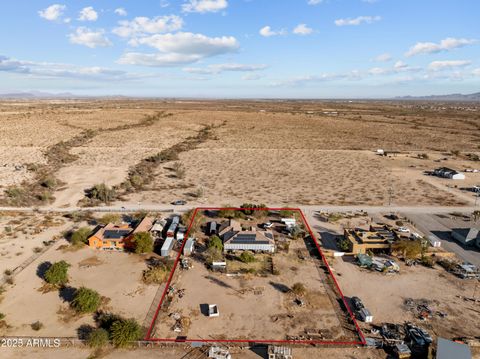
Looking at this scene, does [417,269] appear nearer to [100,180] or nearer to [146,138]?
[100,180]

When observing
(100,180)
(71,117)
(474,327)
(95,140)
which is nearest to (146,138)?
(95,140)

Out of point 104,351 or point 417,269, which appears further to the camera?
point 417,269

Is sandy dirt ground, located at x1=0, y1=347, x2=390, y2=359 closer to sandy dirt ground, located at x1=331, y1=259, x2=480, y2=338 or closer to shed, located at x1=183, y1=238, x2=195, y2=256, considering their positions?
sandy dirt ground, located at x1=331, y1=259, x2=480, y2=338

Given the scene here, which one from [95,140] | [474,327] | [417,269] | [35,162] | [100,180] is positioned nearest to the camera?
[474,327]

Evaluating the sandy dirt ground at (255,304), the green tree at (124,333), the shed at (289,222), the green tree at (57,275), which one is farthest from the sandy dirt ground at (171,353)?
the shed at (289,222)

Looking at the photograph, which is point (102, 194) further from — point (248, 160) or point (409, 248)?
point (409, 248)

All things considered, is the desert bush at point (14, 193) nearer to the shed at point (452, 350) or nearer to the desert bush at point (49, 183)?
the desert bush at point (49, 183)

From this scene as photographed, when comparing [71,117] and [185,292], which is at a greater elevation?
[71,117]
